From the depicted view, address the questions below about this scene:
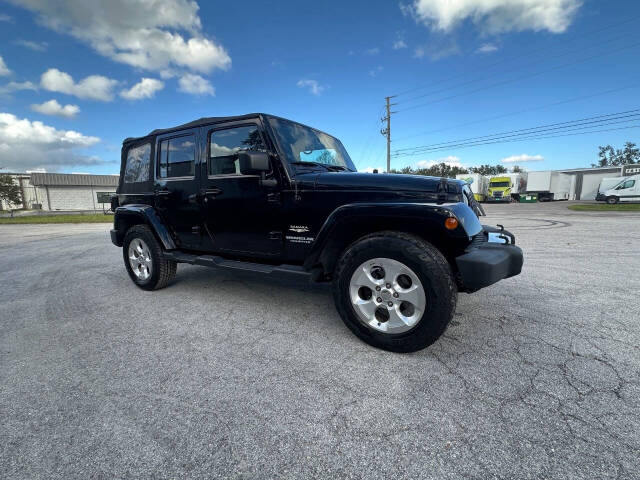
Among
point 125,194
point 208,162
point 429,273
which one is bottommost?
point 429,273

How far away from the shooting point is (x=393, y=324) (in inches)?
92.2

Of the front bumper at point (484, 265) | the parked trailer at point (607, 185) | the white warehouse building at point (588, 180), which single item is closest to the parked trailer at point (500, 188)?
the parked trailer at point (607, 185)

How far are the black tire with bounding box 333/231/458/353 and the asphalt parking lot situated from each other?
139mm

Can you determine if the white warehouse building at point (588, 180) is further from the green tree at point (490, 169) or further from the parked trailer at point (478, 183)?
the green tree at point (490, 169)

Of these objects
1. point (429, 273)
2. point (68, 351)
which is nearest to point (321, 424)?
point (429, 273)

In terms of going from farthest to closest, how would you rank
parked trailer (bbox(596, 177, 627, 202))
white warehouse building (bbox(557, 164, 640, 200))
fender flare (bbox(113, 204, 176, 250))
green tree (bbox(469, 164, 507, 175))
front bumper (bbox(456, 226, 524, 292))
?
green tree (bbox(469, 164, 507, 175)) → white warehouse building (bbox(557, 164, 640, 200)) → parked trailer (bbox(596, 177, 627, 202)) → fender flare (bbox(113, 204, 176, 250)) → front bumper (bbox(456, 226, 524, 292))

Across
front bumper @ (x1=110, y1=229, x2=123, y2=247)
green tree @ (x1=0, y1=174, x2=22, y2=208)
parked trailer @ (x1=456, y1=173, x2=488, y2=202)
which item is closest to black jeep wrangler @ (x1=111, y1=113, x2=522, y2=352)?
front bumper @ (x1=110, y1=229, x2=123, y2=247)

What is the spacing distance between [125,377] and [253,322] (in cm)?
113

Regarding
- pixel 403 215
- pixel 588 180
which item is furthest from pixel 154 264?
pixel 588 180

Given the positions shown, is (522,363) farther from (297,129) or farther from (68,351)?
(68,351)

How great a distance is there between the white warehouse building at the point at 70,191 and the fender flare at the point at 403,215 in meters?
41.4

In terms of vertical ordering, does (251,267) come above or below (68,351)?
above

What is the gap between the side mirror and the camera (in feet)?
8.63

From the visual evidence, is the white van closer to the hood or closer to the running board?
the hood
